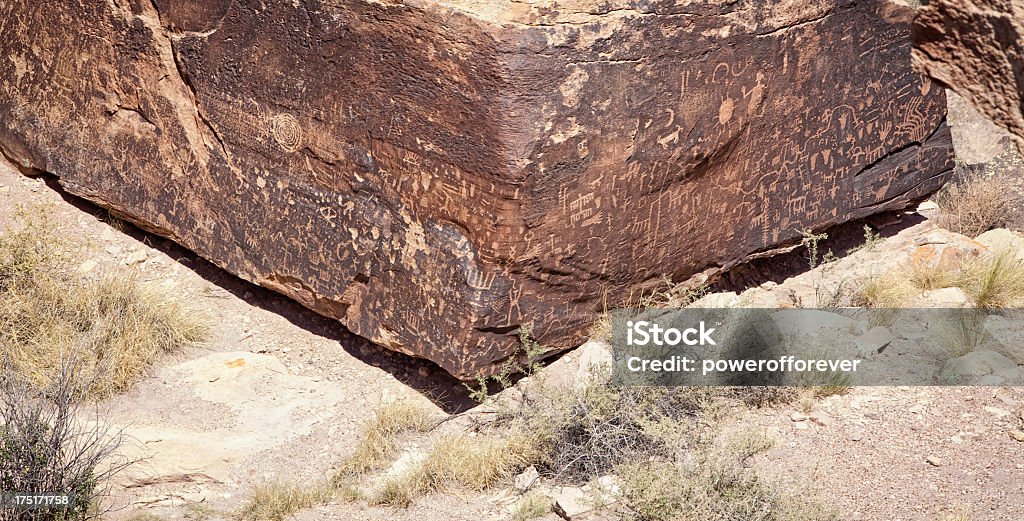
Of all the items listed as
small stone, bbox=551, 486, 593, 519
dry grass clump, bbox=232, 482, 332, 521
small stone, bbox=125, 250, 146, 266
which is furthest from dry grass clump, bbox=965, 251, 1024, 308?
small stone, bbox=125, 250, 146, 266

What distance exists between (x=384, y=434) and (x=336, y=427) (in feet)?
0.78

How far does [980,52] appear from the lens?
2.27 m

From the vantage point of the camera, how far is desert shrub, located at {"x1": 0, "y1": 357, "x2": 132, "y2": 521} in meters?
3.36

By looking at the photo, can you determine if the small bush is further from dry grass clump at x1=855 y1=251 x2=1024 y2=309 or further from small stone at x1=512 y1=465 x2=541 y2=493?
dry grass clump at x1=855 y1=251 x2=1024 y2=309

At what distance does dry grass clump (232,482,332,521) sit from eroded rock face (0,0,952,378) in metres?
0.71

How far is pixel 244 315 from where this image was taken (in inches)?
184

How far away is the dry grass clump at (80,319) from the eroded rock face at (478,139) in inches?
14.8

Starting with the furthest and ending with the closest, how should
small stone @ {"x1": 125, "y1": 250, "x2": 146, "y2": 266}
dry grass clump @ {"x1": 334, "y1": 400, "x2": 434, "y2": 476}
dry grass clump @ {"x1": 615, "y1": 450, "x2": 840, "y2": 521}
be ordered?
small stone @ {"x1": 125, "y1": 250, "x2": 146, "y2": 266}
dry grass clump @ {"x1": 334, "y1": 400, "x2": 434, "y2": 476}
dry grass clump @ {"x1": 615, "y1": 450, "x2": 840, "y2": 521}

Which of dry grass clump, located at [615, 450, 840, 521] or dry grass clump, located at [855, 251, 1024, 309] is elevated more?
dry grass clump, located at [855, 251, 1024, 309]

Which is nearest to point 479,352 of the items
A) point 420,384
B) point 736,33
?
point 420,384

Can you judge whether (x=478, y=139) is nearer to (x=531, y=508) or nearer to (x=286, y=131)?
(x=286, y=131)

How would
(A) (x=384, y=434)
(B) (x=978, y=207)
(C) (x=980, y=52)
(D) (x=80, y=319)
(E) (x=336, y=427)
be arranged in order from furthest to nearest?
(B) (x=978, y=207), (D) (x=80, y=319), (E) (x=336, y=427), (A) (x=384, y=434), (C) (x=980, y=52)

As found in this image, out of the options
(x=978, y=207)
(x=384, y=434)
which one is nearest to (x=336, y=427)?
(x=384, y=434)

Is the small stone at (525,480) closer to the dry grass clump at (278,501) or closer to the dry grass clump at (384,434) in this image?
the dry grass clump at (384,434)
